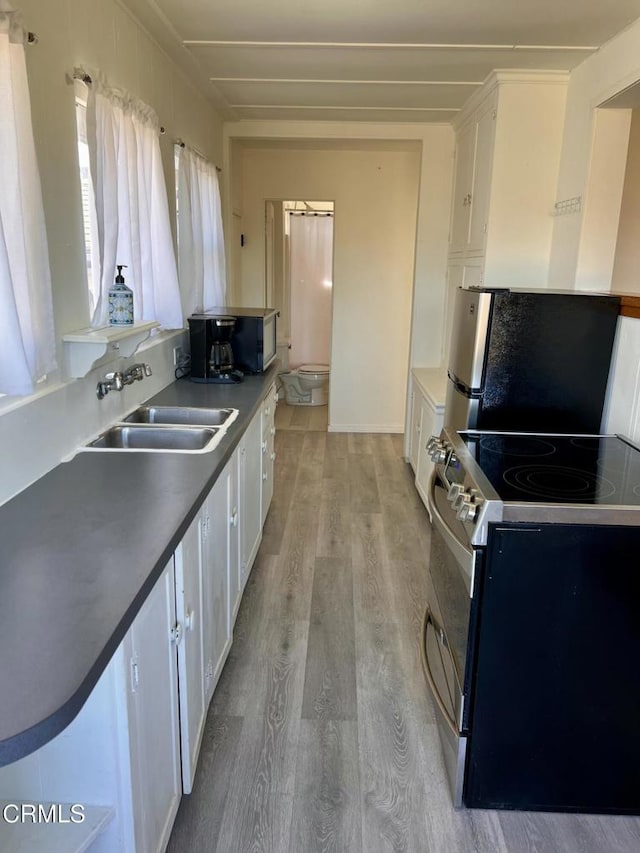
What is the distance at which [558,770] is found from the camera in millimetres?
1770

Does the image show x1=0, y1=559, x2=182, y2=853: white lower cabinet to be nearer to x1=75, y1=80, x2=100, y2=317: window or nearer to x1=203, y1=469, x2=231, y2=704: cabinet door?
x1=203, y1=469, x2=231, y2=704: cabinet door

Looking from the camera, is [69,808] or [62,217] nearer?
[69,808]

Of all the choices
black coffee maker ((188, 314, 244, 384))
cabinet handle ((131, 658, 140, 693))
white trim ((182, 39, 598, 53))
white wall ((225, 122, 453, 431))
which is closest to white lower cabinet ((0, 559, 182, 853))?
cabinet handle ((131, 658, 140, 693))

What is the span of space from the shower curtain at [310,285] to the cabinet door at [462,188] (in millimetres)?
3180

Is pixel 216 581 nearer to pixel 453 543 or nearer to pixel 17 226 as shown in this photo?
pixel 453 543

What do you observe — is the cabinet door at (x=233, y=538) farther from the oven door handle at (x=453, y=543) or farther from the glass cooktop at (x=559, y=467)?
the glass cooktop at (x=559, y=467)

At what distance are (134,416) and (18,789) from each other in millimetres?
1590

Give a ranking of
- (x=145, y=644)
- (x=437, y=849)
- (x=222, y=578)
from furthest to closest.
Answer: (x=222, y=578), (x=437, y=849), (x=145, y=644)

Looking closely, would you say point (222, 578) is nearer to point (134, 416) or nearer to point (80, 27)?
point (134, 416)

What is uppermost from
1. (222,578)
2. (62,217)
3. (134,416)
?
(62,217)

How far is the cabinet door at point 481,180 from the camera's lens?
11.4ft

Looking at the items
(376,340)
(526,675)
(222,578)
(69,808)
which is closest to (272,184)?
(376,340)

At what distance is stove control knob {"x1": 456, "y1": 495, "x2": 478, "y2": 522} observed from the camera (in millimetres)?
1614

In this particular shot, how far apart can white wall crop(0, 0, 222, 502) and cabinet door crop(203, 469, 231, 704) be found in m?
0.52
